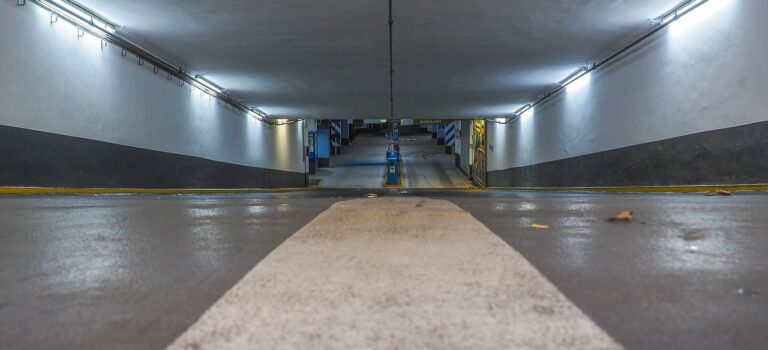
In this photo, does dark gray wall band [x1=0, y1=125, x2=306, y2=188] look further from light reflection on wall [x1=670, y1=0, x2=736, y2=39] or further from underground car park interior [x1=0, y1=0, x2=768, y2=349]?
light reflection on wall [x1=670, y1=0, x2=736, y2=39]

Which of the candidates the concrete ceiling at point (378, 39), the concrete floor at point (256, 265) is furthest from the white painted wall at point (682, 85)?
the concrete floor at point (256, 265)

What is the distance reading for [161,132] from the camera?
10867 mm

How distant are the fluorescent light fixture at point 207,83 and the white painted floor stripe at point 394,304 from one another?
1082 centimetres

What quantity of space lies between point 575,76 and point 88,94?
10.6m

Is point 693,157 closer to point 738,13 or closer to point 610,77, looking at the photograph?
point 738,13

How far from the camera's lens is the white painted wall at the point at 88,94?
22.1 ft

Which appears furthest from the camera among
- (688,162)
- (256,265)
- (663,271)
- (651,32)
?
(651,32)

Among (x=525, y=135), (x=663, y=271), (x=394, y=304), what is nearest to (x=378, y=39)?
(x=663, y=271)

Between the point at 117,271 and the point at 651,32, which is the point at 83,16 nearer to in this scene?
the point at 117,271

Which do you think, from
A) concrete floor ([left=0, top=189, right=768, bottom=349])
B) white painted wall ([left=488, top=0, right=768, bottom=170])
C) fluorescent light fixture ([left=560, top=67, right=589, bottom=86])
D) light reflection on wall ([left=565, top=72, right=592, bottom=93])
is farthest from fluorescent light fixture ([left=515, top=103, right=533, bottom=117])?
concrete floor ([left=0, top=189, right=768, bottom=349])

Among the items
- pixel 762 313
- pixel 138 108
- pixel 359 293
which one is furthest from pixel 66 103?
pixel 762 313

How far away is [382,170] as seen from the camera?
31.4 m

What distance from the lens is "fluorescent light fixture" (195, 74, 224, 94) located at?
12.4 m

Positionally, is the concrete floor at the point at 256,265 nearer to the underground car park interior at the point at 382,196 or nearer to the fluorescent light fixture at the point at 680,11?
the underground car park interior at the point at 382,196
